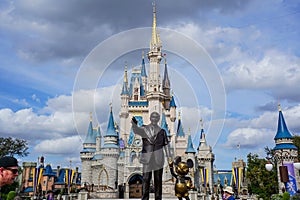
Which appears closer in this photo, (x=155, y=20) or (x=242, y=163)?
(x=155, y=20)

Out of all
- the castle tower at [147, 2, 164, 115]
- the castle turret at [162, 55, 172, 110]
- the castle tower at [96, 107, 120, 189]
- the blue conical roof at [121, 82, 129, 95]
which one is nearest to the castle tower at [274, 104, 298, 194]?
the castle tower at [147, 2, 164, 115]

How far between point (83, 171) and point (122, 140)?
8.45 m

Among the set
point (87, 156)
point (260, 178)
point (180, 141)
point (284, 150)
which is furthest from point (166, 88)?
point (284, 150)

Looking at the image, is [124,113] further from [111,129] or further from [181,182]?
[181,182]

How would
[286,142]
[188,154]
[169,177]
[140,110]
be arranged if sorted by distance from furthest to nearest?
[140,110] → [188,154] → [169,177] → [286,142]

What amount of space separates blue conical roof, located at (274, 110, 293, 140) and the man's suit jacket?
2911 centimetres

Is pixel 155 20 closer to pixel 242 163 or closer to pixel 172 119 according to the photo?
pixel 172 119

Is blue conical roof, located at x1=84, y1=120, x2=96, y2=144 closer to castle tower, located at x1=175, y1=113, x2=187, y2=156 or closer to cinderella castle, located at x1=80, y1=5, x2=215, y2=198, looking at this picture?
cinderella castle, located at x1=80, y1=5, x2=215, y2=198

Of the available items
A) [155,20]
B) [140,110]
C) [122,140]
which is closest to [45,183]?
[122,140]

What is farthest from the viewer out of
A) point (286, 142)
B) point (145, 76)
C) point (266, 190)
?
point (145, 76)

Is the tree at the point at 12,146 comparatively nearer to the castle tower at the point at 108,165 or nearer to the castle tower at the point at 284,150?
the castle tower at the point at 108,165

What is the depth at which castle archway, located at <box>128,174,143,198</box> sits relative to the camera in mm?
46625

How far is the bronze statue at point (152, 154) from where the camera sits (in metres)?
9.60

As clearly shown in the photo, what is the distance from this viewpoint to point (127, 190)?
45469 millimetres
